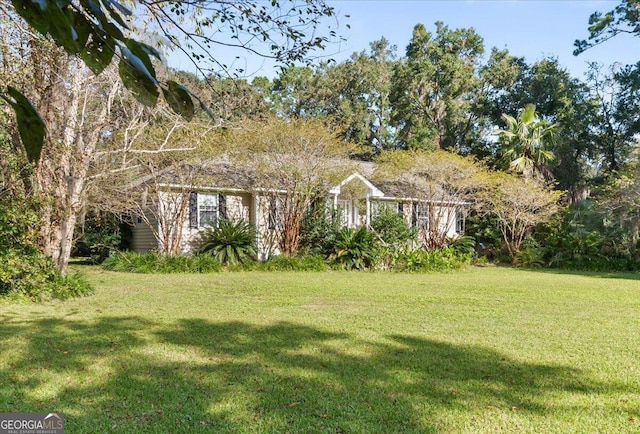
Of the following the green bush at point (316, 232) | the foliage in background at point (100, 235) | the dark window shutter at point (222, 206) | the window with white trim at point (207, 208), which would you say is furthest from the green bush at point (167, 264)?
the green bush at point (316, 232)

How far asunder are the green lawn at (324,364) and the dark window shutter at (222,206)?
828 cm

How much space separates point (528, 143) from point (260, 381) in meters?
20.1

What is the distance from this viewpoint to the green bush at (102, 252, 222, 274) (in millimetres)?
14250

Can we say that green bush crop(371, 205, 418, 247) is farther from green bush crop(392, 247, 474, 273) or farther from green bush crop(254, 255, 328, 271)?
green bush crop(254, 255, 328, 271)

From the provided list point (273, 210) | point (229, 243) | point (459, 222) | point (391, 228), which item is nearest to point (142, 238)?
point (229, 243)

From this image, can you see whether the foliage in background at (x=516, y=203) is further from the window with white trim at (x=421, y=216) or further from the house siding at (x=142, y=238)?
the house siding at (x=142, y=238)

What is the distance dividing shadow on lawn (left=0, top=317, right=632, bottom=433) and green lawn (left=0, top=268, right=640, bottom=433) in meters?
0.02

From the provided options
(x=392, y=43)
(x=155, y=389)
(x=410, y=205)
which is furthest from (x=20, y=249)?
(x=392, y=43)

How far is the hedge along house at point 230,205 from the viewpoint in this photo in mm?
15938

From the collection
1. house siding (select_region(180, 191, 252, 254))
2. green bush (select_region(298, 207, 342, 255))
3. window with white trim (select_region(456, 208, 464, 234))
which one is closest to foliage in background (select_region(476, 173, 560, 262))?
window with white trim (select_region(456, 208, 464, 234))

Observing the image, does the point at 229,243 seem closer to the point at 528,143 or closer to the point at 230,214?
the point at 230,214

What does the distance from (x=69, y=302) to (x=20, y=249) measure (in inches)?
51.4

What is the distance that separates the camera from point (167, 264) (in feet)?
47.0

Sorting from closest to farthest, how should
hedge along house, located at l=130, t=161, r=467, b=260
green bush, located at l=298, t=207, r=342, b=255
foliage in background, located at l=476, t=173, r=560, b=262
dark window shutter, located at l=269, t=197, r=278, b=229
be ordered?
hedge along house, located at l=130, t=161, r=467, b=260
green bush, located at l=298, t=207, r=342, b=255
dark window shutter, located at l=269, t=197, r=278, b=229
foliage in background, located at l=476, t=173, r=560, b=262
